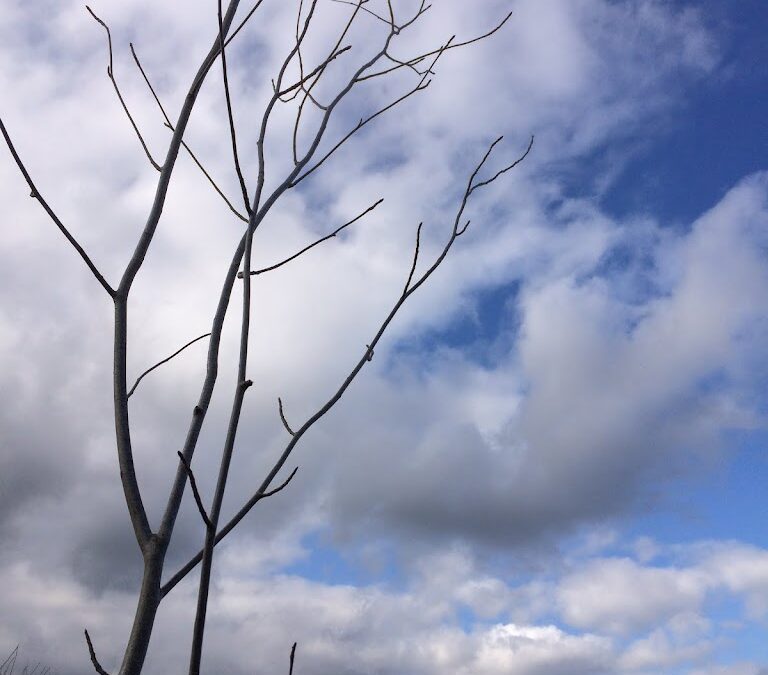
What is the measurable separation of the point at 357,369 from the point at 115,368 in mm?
607

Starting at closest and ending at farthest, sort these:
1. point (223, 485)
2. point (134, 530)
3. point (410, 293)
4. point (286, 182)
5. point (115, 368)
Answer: point (223, 485)
point (134, 530)
point (115, 368)
point (410, 293)
point (286, 182)

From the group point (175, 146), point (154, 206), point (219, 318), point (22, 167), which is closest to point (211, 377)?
point (219, 318)

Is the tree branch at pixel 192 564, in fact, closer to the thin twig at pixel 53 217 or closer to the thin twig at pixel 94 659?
the thin twig at pixel 94 659

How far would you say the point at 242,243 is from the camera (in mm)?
1975

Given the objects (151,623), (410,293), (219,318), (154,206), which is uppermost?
(154,206)

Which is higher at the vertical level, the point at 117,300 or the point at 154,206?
the point at 154,206

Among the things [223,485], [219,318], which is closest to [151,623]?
[223,485]

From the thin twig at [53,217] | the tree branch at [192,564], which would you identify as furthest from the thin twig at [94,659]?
the thin twig at [53,217]

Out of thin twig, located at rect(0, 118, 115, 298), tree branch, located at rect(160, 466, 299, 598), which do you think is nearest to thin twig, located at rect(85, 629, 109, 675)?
tree branch, located at rect(160, 466, 299, 598)

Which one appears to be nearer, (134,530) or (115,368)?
(134,530)

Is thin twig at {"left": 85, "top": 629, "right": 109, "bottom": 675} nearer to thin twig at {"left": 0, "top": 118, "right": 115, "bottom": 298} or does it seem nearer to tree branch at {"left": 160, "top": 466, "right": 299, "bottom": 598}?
tree branch at {"left": 160, "top": 466, "right": 299, "bottom": 598}

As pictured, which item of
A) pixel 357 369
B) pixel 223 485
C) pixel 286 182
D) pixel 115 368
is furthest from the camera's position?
pixel 286 182

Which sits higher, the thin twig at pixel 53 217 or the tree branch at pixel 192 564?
the thin twig at pixel 53 217

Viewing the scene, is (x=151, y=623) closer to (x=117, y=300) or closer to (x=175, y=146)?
(x=117, y=300)
